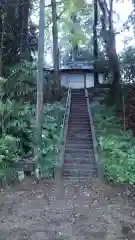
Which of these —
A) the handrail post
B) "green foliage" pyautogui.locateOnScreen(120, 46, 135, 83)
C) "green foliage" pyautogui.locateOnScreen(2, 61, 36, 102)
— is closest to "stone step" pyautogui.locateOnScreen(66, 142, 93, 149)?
the handrail post

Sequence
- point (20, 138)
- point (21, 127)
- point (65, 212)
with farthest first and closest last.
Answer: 1. point (21, 127)
2. point (20, 138)
3. point (65, 212)

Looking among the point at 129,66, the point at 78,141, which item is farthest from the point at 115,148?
the point at 129,66

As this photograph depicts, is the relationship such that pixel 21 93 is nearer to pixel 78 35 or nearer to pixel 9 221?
pixel 78 35

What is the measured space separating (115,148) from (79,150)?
1.41m

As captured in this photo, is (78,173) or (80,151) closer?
(78,173)

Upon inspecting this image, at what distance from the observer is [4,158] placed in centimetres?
958

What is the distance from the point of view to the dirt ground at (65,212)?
6141 mm

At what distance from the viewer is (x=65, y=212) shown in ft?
24.1

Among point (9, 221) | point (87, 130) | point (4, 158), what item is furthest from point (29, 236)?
point (87, 130)

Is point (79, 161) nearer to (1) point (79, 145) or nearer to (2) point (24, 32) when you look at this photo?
(1) point (79, 145)

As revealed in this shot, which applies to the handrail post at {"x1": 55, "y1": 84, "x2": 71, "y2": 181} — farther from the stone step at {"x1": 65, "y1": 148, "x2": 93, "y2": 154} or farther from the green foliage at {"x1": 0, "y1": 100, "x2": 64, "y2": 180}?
the stone step at {"x1": 65, "y1": 148, "x2": 93, "y2": 154}

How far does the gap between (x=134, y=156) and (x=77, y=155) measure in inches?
81.8

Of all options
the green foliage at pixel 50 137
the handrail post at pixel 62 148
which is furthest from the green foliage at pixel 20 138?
the handrail post at pixel 62 148

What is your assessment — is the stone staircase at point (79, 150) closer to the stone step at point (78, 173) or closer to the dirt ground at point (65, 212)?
the stone step at point (78, 173)
